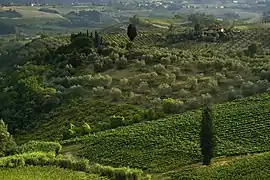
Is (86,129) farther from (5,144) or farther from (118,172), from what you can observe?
(118,172)

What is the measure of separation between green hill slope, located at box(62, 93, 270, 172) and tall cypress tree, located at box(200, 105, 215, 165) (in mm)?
1352

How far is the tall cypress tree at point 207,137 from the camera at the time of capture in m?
33.0

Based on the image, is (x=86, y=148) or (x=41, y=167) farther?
(x=86, y=148)

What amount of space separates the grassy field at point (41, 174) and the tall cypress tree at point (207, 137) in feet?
21.5

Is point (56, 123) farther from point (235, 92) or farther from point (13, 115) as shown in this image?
point (235, 92)

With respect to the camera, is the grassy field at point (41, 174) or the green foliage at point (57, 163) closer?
the grassy field at point (41, 174)

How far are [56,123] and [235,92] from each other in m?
17.0

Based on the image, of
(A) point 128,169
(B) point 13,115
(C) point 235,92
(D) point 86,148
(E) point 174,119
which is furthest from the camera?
(B) point 13,115

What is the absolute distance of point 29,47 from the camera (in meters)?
119

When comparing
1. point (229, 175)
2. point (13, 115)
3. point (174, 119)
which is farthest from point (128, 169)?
point (13, 115)

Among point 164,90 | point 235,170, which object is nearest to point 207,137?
point 235,170

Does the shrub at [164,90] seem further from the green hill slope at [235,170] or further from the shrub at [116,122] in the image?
the green hill slope at [235,170]

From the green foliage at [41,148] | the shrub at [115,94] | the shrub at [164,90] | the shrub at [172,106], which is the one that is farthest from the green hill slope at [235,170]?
the shrub at [115,94]

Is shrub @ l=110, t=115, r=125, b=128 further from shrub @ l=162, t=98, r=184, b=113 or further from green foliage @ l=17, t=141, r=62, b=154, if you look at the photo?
green foliage @ l=17, t=141, r=62, b=154
